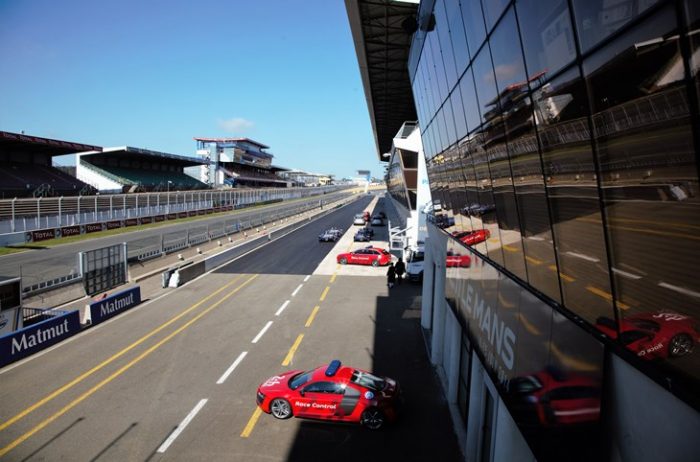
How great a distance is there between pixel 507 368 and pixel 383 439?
17.5ft

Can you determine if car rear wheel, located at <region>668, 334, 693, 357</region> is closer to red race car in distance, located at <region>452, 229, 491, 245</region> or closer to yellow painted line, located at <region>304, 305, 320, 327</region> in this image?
red race car in distance, located at <region>452, 229, 491, 245</region>

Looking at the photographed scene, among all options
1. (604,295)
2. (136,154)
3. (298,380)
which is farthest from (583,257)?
(136,154)

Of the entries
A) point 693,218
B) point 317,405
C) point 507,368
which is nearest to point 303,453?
point 317,405

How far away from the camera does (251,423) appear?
1084 centimetres

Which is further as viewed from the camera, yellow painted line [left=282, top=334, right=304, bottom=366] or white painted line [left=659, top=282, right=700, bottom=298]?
yellow painted line [left=282, top=334, right=304, bottom=366]

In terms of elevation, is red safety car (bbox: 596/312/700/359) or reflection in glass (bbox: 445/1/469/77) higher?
reflection in glass (bbox: 445/1/469/77)

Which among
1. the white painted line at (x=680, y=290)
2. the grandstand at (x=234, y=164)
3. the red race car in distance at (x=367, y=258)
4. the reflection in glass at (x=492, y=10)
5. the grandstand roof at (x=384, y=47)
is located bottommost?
the red race car in distance at (x=367, y=258)

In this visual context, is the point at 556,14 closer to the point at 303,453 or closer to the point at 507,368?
the point at 507,368

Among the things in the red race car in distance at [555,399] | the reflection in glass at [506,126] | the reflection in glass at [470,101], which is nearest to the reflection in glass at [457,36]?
the reflection in glass at [470,101]

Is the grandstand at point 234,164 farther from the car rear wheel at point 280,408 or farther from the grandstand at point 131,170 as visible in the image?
the car rear wheel at point 280,408

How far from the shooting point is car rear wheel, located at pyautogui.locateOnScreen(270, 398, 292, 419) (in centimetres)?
1095

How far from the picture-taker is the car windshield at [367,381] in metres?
10.9

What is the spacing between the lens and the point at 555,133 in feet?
15.0

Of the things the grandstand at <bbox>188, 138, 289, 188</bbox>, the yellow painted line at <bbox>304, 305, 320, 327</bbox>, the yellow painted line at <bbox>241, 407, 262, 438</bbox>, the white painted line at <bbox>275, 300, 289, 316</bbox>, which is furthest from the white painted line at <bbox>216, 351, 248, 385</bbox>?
the grandstand at <bbox>188, 138, 289, 188</bbox>
